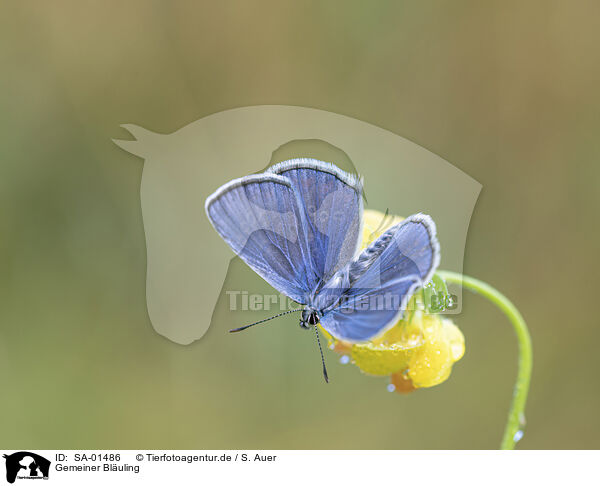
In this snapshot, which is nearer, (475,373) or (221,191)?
(221,191)

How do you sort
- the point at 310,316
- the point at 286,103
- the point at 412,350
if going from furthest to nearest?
the point at 286,103, the point at 412,350, the point at 310,316

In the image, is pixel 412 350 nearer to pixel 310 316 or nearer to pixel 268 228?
pixel 310 316

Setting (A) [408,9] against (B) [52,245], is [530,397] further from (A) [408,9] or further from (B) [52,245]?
(B) [52,245]

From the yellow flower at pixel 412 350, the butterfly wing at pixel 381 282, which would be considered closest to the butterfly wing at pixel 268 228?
the butterfly wing at pixel 381 282
